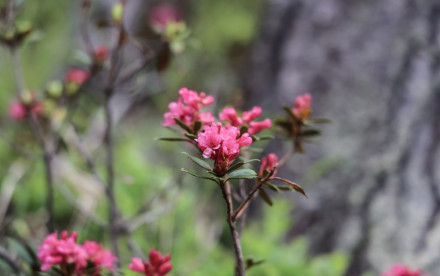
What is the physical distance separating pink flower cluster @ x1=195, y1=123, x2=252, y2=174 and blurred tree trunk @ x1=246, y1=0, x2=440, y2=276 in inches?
43.5

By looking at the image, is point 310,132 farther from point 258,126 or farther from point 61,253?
point 61,253

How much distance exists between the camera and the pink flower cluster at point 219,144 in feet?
2.09

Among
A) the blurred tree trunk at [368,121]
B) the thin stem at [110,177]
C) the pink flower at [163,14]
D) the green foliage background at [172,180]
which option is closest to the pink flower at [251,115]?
the green foliage background at [172,180]

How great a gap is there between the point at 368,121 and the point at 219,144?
51.1 inches

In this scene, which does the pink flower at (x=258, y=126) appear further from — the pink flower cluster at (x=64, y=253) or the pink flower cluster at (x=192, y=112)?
the pink flower cluster at (x=64, y=253)

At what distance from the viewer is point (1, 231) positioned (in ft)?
5.37

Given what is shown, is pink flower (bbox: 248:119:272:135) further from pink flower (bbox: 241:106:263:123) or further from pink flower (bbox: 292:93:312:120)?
pink flower (bbox: 292:93:312:120)

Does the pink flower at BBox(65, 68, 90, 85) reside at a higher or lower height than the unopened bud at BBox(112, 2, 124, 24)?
higher

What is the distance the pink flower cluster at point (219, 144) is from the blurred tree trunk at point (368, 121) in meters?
1.10

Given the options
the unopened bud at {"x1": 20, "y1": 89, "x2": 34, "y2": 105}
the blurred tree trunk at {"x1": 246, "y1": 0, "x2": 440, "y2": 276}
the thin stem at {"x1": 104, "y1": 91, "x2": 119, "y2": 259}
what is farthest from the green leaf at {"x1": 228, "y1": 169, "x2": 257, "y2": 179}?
the blurred tree trunk at {"x1": 246, "y1": 0, "x2": 440, "y2": 276}

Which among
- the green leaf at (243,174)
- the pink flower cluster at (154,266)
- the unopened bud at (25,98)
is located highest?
the unopened bud at (25,98)

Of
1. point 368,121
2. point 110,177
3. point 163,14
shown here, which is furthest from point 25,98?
point 163,14

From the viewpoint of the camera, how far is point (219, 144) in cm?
64

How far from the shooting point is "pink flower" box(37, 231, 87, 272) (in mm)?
754
